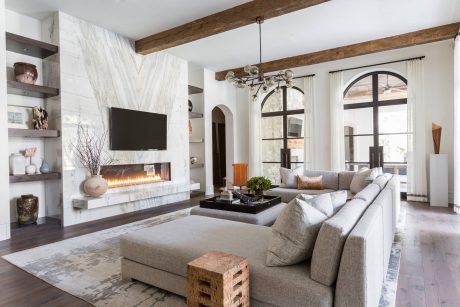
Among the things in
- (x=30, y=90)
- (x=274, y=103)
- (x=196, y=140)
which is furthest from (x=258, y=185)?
(x=274, y=103)

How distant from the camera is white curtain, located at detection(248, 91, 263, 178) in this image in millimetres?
8383

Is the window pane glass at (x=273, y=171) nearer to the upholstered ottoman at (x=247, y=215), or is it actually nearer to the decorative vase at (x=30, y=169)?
the upholstered ottoman at (x=247, y=215)

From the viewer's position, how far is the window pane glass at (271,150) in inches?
330

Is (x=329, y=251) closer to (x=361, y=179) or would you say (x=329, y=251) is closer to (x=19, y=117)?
(x=361, y=179)

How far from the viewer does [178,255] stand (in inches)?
84.5

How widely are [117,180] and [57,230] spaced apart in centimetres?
147

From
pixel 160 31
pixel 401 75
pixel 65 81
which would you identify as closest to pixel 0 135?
pixel 65 81

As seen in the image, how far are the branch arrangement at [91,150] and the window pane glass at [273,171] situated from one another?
187 inches

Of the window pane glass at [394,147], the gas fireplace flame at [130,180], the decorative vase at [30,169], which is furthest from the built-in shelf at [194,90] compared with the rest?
the window pane glass at [394,147]

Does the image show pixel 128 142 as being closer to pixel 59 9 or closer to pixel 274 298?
pixel 59 9

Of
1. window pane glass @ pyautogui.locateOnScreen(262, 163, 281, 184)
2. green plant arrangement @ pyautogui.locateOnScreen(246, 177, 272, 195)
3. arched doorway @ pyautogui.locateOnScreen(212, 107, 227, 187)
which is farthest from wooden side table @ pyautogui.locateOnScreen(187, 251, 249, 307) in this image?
arched doorway @ pyautogui.locateOnScreen(212, 107, 227, 187)

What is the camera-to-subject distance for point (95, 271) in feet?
9.04

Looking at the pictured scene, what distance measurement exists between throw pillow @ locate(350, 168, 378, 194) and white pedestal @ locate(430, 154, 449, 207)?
5.47 feet

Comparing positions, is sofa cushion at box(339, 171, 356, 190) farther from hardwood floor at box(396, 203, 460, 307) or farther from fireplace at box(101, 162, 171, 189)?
fireplace at box(101, 162, 171, 189)
